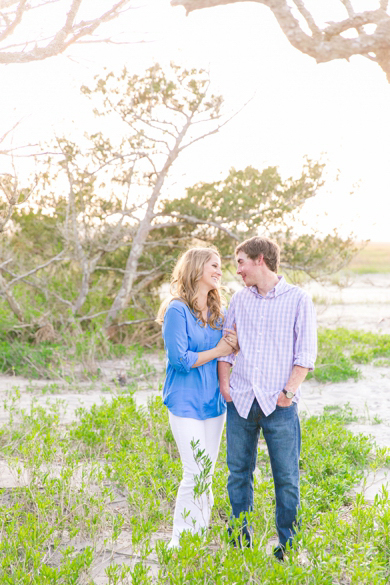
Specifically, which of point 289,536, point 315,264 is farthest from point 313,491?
point 315,264

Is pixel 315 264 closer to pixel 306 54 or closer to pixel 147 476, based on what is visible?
pixel 306 54

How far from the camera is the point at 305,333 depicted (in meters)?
3.36

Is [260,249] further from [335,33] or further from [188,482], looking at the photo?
[335,33]

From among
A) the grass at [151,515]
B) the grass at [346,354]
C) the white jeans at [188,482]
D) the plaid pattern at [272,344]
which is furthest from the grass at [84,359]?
the plaid pattern at [272,344]

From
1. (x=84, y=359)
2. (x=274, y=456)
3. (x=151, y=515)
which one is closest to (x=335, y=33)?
(x=274, y=456)

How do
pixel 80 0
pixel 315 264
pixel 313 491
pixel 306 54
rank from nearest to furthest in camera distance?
1. pixel 80 0
2. pixel 313 491
3. pixel 306 54
4. pixel 315 264

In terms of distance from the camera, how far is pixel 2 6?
3.80 metres

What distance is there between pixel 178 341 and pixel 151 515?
55.9 inches

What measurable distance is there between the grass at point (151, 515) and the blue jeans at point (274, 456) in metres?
0.13

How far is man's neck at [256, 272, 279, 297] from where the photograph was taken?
11.5ft

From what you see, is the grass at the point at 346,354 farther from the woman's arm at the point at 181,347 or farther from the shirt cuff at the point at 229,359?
the woman's arm at the point at 181,347

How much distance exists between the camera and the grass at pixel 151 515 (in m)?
2.96

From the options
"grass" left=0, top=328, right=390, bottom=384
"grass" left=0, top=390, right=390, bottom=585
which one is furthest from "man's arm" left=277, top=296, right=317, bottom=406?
"grass" left=0, top=328, right=390, bottom=384

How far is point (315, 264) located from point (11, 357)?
617 cm
